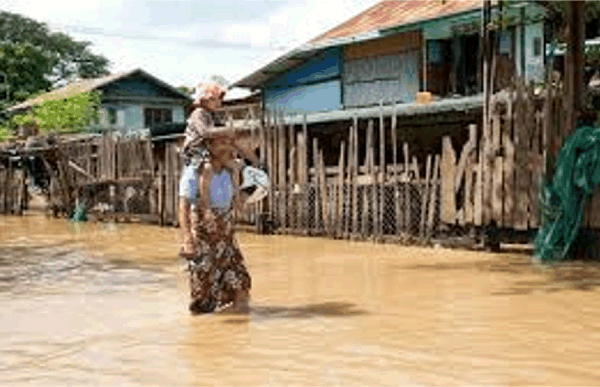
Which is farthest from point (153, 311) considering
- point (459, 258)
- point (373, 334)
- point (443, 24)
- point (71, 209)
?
point (71, 209)

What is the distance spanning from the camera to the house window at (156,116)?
41.1 metres

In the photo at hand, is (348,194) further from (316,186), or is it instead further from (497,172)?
(497,172)

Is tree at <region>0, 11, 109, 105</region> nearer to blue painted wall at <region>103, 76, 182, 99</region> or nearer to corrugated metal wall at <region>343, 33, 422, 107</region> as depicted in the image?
blue painted wall at <region>103, 76, 182, 99</region>

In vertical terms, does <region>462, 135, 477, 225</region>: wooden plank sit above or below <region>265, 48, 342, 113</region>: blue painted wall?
below

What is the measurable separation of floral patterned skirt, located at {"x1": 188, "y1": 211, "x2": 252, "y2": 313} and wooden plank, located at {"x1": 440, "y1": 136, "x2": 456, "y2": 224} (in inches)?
203

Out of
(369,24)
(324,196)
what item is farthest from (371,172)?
(369,24)

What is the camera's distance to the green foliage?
3406cm

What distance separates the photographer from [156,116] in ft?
136

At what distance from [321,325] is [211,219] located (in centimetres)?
124

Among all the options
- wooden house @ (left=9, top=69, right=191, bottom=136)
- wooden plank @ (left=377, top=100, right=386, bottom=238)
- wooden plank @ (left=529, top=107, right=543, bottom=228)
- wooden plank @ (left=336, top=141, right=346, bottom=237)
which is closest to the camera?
wooden plank @ (left=529, top=107, right=543, bottom=228)

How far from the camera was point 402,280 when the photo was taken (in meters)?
8.83

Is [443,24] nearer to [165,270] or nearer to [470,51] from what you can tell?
[470,51]

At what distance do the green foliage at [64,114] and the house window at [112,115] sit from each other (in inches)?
162

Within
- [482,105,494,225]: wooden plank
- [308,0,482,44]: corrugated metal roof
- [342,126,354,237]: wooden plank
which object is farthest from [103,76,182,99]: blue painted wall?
[482,105,494,225]: wooden plank
